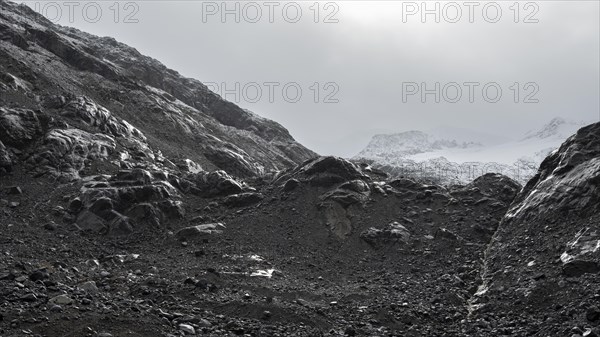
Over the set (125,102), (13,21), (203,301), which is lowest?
(203,301)

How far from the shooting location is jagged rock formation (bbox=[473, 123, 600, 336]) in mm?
20859

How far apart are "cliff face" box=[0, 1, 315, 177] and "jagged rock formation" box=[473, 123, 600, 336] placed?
138ft

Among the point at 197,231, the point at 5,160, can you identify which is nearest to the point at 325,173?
the point at 197,231

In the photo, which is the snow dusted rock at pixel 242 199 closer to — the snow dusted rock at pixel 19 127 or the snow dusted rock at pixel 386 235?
the snow dusted rock at pixel 386 235

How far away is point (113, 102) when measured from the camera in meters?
72.6

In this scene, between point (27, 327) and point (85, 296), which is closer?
point (27, 327)

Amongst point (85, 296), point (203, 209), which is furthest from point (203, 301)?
point (203, 209)

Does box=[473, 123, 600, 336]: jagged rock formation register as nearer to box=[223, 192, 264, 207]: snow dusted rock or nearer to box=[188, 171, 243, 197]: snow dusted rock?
box=[223, 192, 264, 207]: snow dusted rock

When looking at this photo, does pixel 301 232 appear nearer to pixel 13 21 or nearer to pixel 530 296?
pixel 530 296

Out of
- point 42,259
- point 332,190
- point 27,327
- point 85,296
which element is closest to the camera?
point 27,327

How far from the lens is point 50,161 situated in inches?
1658

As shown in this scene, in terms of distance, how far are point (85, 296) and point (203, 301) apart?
18.7 feet

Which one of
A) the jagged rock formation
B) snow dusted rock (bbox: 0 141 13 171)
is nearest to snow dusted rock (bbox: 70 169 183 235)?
snow dusted rock (bbox: 0 141 13 171)

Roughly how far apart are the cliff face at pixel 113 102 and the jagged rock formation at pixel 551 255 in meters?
42.1
